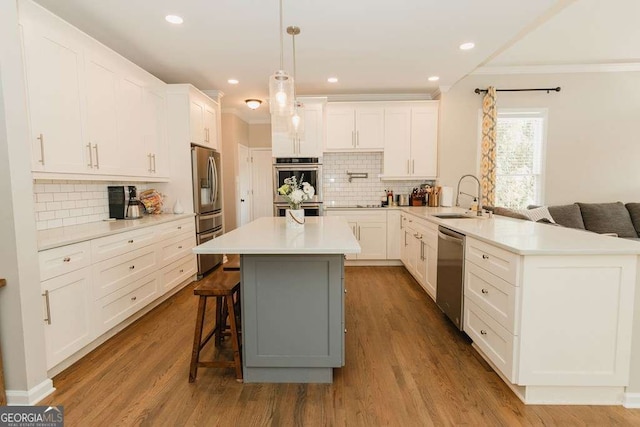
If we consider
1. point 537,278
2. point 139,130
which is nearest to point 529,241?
point 537,278

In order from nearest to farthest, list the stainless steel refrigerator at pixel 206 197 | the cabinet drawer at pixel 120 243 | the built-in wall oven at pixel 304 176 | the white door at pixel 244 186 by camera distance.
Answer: the cabinet drawer at pixel 120 243
the stainless steel refrigerator at pixel 206 197
the built-in wall oven at pixel 304 176
the white door at pixel 244 186

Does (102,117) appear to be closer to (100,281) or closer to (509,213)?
(100,281)

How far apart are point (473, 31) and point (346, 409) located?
330 centimetres

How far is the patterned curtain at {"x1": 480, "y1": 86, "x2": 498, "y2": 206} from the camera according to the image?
179 inches

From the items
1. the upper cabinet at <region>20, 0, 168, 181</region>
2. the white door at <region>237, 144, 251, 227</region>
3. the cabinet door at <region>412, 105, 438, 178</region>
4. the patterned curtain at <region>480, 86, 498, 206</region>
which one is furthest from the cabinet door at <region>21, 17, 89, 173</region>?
the patterned curtain at <region>480, 86, 498, 206</region>

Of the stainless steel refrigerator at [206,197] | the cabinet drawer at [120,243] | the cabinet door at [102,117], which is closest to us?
the cabinet drawer at [120,243]

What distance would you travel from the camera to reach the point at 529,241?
198 cm

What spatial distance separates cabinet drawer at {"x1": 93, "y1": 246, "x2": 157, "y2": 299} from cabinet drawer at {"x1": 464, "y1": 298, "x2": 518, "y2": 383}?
2841mm

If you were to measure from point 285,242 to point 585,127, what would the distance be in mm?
5015

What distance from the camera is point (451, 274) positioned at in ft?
9.06

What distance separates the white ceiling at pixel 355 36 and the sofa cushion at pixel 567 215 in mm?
2007

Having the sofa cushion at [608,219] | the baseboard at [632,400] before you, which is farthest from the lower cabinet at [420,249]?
the sofa cushion at [608,219]

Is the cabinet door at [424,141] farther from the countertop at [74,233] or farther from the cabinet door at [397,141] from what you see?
the countertop at [74,233]

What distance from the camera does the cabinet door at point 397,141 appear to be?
16.1 ft
